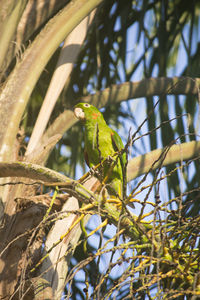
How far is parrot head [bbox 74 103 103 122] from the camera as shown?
3.15 metres

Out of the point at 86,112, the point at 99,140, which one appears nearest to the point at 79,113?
the point at 86,112

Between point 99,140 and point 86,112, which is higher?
point 86,112

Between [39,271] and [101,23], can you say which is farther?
[101,23]

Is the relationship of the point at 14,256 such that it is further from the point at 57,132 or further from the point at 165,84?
the point at 165,84

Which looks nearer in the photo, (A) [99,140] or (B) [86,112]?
(A) [99,140]

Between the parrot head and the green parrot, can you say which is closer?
the green parrot

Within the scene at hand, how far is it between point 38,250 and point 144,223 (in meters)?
1.02

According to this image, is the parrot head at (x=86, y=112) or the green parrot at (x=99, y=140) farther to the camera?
the parrot head at (x=86, y=112)

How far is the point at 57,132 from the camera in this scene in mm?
2918

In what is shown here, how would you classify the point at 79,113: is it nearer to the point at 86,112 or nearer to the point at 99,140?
the point at 86,112

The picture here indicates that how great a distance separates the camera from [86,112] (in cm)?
328

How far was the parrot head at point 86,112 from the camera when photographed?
124 inches

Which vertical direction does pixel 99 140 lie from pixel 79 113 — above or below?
below

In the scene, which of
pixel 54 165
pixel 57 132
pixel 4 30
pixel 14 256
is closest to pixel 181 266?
pixel 14 256
